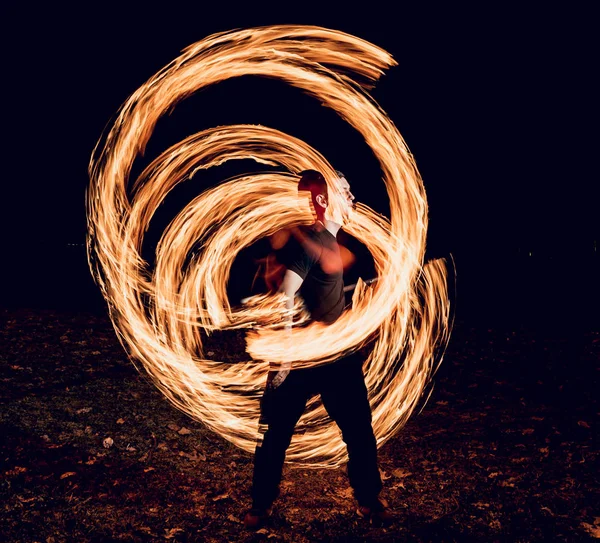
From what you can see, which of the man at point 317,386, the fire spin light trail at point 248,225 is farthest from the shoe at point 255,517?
the fire spin light trail at point 248,225

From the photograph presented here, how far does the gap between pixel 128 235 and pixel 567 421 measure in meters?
5.12

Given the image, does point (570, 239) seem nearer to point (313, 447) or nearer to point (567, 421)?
point (567, 421)

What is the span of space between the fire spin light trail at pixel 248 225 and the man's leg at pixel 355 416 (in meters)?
0.77

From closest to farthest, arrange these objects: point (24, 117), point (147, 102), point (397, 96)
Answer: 1. point (147, 102)
2. point (397, 96)
3. point (24, 117)

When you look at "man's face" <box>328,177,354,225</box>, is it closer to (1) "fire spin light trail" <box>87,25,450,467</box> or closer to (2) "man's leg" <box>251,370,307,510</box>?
(1) "fire spin light trail" <box>87,25,450,467</box>

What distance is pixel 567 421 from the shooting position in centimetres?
Result: 582

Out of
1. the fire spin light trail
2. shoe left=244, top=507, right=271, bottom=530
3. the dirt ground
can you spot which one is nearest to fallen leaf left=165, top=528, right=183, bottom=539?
the dirt ground

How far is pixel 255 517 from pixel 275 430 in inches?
25.2

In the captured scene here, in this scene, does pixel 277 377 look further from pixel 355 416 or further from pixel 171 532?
pixel 171 532

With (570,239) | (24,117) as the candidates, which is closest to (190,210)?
(570,239)

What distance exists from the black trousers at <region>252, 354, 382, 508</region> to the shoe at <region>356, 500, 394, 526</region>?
47 millimetres

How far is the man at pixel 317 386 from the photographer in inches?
141

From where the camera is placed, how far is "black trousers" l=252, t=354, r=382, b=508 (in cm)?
361

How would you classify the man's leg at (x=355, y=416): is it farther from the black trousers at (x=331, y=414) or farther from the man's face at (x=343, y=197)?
the man's face at (x=343, y=197)
